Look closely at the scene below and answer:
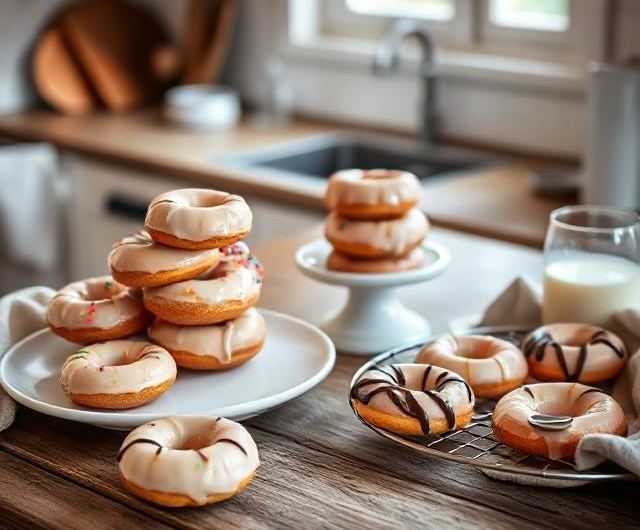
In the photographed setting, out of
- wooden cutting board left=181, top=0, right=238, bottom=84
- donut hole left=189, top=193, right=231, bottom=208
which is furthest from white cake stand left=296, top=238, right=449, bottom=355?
wooden cutting board left=181, top=0, right=238, bottom=84

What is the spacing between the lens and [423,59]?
2.96 meters

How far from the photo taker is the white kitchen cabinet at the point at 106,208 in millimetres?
2670

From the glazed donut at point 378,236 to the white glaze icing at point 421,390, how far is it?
0.22 metres

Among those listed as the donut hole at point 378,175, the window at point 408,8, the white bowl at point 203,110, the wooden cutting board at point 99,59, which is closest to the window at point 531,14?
the window at point 408,8

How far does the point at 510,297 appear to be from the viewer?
1.47 metres

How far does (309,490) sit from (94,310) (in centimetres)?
35

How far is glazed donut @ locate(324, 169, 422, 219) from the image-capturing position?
1377 mm

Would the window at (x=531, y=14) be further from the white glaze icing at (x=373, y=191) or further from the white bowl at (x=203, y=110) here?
Answer: the white glaze icing at (x=373, y=191)

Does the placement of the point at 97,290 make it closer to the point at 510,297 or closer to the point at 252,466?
the point at 252,466

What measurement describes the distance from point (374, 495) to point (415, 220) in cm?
46

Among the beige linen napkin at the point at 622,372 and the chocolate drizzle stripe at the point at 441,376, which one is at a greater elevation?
the chocolate drizzle stripe at the point at 441,376

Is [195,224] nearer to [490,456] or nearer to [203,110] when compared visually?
[490,456]

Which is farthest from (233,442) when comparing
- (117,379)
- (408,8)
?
(408,8)

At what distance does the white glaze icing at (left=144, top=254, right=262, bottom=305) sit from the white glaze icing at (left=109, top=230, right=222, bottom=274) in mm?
26
